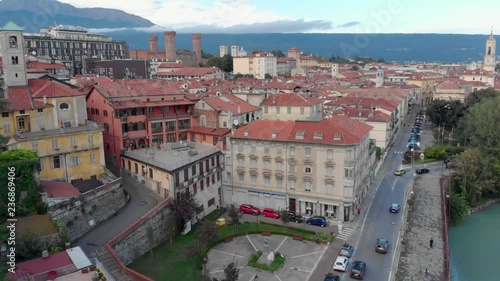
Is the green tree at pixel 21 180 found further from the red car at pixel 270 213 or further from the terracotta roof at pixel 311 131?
the red car at pixel 270 213


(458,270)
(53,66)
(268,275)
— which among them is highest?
(53,66)

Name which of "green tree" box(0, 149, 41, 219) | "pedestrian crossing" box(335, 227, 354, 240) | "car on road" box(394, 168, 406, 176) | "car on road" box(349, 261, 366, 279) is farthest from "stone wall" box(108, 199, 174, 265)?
"car on road" box(394, 168, 406, 176)

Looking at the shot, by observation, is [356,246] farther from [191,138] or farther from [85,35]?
[85,35]

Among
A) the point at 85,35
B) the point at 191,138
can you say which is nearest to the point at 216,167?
the point at 191,138

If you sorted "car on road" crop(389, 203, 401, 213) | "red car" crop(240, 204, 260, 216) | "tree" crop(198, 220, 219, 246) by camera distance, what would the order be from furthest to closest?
1. "car on road" crop(389, 203, 401, 213)
2. "red car" crop(240, 204, 260, 216)
3. "tree" crop(198, 220, 219, 246)

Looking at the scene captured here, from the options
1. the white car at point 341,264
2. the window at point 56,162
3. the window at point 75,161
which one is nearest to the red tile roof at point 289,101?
the white car at point 341,264

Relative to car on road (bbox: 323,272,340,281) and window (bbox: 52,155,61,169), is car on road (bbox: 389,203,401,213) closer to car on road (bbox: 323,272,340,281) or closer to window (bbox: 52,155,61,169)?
car on road (bbox: 323,272,340,281)
